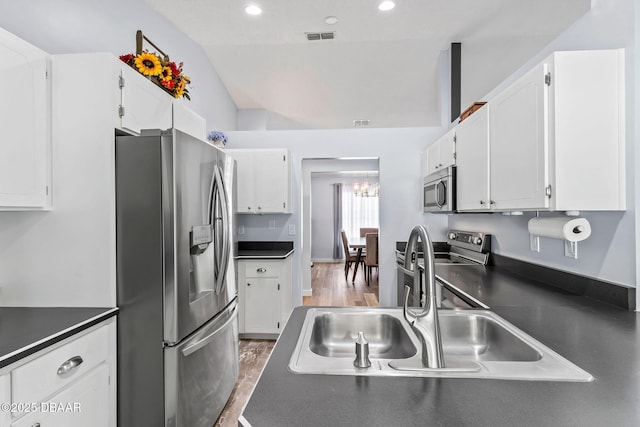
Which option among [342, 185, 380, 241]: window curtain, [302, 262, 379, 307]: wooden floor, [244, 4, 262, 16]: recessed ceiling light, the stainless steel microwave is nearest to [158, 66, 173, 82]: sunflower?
[244, 4, 262, 16]: recessed ceiling light

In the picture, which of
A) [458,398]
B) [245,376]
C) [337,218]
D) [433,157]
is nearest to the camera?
[458,398]

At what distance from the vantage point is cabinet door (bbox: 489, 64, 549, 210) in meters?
1.46

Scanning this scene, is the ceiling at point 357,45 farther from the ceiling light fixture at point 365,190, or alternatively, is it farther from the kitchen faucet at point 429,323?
the ceiling light fixture at point 365,190

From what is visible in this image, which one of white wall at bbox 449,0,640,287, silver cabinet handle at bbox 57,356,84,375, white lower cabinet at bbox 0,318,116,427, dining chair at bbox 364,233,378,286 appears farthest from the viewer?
dining chair at bbox 364,233,378,286

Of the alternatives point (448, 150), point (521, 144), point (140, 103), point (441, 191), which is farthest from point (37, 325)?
point (448, 150)

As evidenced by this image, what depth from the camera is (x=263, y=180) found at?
356 cm

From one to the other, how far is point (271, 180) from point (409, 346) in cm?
271

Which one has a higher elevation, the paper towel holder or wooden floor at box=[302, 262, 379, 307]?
the paper towel holder

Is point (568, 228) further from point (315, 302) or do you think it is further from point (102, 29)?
point (315, 302)

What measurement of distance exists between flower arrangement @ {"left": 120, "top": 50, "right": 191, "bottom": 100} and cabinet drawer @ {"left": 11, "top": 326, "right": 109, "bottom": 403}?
1396 millimetres

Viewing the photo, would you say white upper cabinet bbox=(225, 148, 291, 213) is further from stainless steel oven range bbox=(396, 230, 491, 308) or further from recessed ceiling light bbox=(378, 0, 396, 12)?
recessed ceiling light bbox=(378, 0, 396, 12)

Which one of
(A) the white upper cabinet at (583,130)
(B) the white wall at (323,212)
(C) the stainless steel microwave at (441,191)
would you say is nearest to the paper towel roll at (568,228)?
(A) the white upper cabinet at (583,130)

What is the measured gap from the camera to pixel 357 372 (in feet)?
2.68

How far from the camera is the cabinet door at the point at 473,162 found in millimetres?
2031
